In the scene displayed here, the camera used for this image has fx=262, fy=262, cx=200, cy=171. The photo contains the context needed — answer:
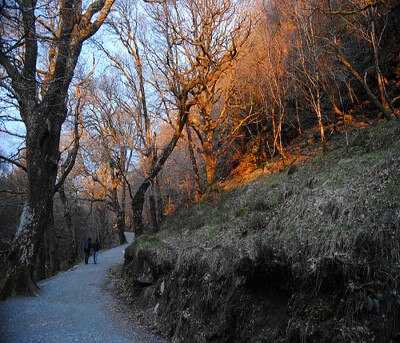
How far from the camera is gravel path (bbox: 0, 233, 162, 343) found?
4.81 metres

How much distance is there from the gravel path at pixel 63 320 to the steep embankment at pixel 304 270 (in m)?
1.09

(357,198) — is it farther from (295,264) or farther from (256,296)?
(256,296)

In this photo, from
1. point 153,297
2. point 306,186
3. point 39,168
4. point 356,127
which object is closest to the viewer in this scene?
point 306,186

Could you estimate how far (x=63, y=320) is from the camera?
5.57m

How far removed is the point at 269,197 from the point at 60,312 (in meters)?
6.27

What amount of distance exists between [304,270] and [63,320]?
508 centimetres

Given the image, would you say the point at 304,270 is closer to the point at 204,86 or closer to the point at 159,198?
the point at 204,86

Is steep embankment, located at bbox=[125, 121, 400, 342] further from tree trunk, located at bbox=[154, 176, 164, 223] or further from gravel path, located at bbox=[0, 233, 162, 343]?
tree trunk, located at bbox=[154, 176, 164, 223]

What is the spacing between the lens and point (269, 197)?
812 centimetres

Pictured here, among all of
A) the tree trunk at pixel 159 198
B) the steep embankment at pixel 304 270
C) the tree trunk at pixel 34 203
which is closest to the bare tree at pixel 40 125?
the tree trunk at pixel 34 203

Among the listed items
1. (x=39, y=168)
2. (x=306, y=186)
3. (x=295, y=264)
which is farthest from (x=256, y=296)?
(x=39, y=168)

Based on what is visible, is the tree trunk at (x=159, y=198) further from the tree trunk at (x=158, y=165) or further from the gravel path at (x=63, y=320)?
the gravel path at (x=63, y=320)

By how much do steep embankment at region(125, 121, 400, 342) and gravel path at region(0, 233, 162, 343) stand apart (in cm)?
109

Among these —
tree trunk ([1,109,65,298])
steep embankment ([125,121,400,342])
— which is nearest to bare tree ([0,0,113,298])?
tree trunk ([1,109,65,298])
